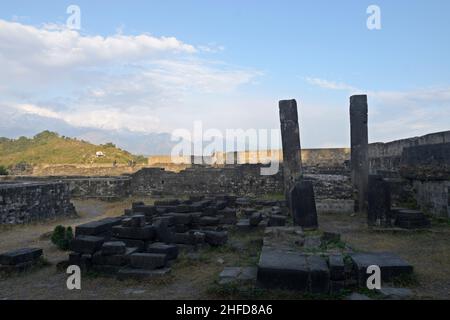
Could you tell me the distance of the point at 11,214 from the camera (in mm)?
13469

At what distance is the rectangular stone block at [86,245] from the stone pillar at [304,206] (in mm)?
5750

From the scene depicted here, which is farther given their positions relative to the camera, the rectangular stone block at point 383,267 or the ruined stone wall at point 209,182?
the ruined stone wall at point 209,182

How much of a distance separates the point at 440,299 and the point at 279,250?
2912 millimetres

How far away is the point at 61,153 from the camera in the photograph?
180ft

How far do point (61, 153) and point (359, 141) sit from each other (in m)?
46.8

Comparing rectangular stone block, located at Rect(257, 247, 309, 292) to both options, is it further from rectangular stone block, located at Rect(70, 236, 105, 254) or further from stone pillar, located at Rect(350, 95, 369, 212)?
stone pillar, located at Rect(350, 95, 369, 212)

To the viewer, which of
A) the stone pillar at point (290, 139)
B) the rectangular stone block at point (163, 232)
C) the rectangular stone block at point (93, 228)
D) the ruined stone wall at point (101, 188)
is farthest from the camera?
the ruined stone wall at point (101, 188)

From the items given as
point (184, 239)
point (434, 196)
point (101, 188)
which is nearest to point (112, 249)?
point (184, 239)

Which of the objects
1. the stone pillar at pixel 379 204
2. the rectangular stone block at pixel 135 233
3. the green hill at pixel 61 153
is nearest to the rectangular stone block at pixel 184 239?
the rectangular stone block at pixel 135 233

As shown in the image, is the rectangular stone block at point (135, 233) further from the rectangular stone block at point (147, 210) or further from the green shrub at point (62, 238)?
the rectangular stone block at point (147, 210)

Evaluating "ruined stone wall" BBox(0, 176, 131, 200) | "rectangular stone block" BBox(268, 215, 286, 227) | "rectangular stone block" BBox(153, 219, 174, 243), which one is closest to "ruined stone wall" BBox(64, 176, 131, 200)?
"ruined stone wall" BBox(0, 176, 131, 200)

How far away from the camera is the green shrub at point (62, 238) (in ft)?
32.8

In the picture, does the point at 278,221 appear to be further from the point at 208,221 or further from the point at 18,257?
the point at 18,257

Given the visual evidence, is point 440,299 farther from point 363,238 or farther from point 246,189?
point 246,189
